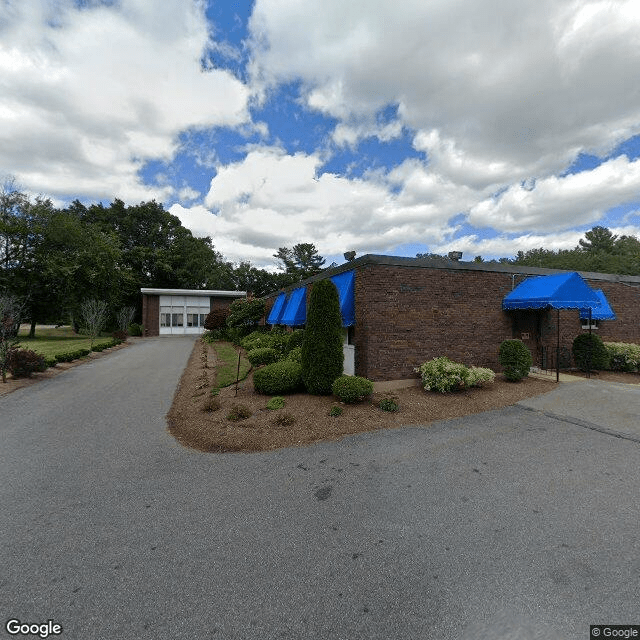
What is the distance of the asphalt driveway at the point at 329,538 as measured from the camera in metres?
2.29

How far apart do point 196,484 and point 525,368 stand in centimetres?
904

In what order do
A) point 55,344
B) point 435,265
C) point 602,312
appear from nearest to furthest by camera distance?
point 435,265 → point 602,312 → point 55,344

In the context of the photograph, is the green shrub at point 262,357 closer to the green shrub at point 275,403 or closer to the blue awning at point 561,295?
the green shrub at point 275,403

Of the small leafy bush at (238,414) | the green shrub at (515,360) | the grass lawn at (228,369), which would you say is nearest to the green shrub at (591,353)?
the green shrub at (515,360)

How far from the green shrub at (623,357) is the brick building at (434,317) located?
45.5 inches

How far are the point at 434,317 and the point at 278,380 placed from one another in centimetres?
496

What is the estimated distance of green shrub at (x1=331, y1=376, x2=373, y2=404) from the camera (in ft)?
23.3

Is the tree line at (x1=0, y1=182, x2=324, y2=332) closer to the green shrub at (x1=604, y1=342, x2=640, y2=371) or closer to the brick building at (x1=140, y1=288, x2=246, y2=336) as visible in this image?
the brick building at (x1=140, y1=288, x2=246, y2=336)

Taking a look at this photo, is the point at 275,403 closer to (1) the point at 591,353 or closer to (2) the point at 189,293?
(1) the point at 591,353

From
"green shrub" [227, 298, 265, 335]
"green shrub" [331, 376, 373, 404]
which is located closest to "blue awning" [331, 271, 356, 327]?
"green shrub" [331, 376, 373, 404]

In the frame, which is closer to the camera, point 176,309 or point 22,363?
point 22,363

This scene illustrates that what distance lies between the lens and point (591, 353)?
34.0ft

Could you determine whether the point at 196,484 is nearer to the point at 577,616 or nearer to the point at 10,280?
the point at 577,616

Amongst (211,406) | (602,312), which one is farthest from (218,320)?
(602,312)
